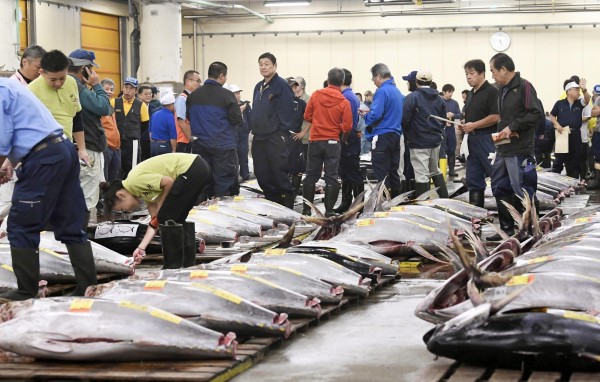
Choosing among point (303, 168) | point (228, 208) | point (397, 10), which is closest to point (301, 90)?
point (303, 168)

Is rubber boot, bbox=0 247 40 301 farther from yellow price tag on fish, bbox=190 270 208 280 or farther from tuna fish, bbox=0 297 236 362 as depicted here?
tuna fish, bbox=0 297 236 362

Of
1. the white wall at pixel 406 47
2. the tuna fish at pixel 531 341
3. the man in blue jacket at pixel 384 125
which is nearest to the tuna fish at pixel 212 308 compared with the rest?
the tuna fish at pixel 531 341

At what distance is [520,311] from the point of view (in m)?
5.02

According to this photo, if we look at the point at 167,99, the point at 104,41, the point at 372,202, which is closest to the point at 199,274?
the point at 372,202

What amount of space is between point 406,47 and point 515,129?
20038 millimetres

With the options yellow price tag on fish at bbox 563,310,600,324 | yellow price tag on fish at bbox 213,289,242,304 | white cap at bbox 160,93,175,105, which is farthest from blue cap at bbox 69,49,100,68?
yellow price tag on fish at bbox 563,310,600,324

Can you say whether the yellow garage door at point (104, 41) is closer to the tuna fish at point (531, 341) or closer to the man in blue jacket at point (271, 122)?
the man in blue jacket at point (271, 122)

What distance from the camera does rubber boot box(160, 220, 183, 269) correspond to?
807 centimetres

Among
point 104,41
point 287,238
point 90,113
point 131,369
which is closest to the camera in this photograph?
point 131,369

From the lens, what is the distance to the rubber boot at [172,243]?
26.5 ft

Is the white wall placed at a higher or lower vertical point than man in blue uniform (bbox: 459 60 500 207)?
higher

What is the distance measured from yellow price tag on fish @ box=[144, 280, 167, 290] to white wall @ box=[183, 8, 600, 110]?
24283mm

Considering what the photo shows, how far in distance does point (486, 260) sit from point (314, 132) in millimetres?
7028

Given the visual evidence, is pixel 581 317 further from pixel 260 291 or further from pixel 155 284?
pixel 155 284
